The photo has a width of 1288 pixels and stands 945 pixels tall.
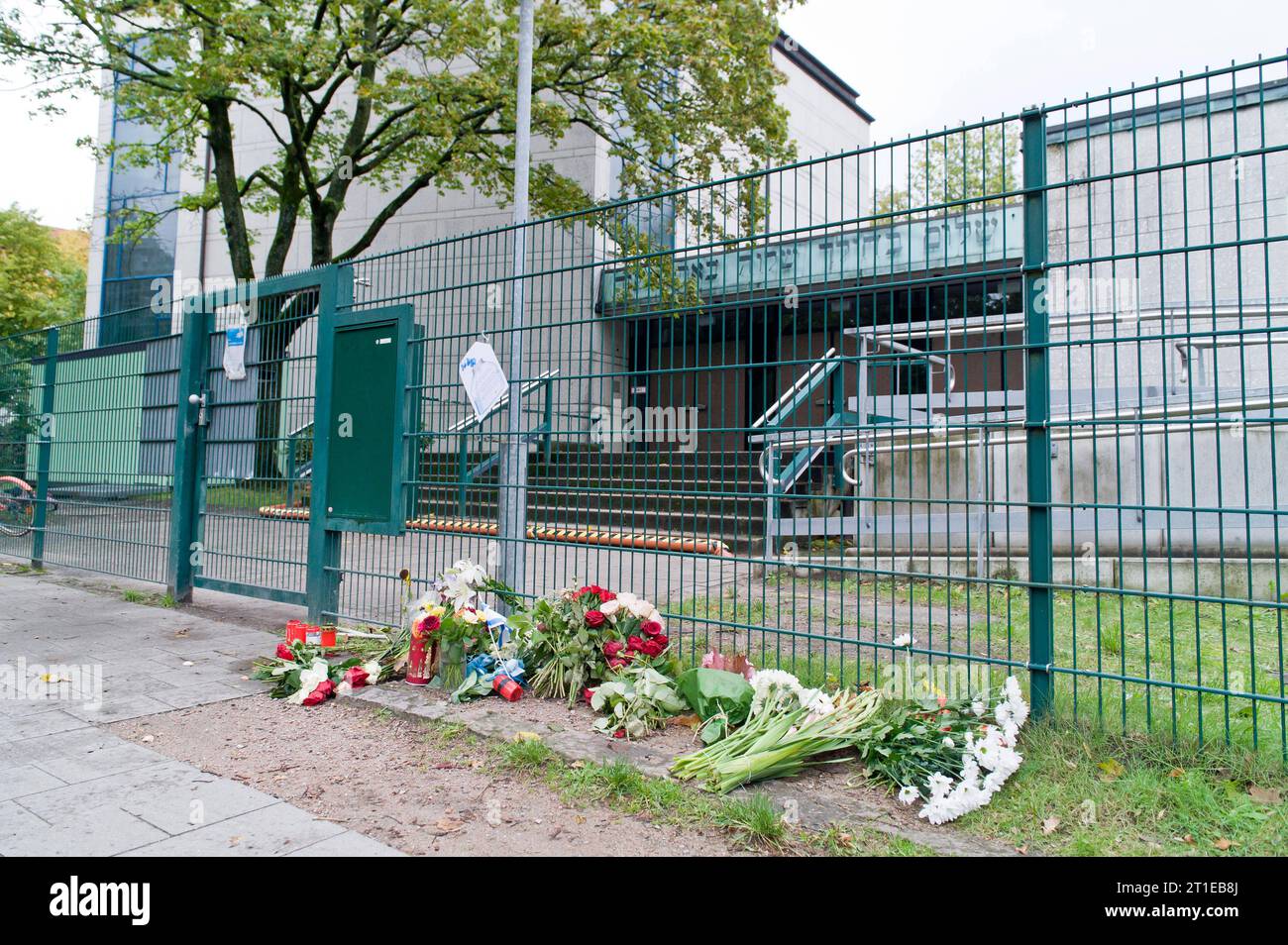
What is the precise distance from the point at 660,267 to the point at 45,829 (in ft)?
11.2

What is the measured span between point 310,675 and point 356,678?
9.2 inches

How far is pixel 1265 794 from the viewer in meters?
2.85

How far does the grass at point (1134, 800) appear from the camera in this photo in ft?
8.70

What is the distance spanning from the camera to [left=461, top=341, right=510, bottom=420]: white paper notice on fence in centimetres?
505

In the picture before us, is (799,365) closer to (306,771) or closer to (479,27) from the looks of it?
Answer: (306,771)

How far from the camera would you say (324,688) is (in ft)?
14.7

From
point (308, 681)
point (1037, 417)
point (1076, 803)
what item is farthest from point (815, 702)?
point (308, 681)

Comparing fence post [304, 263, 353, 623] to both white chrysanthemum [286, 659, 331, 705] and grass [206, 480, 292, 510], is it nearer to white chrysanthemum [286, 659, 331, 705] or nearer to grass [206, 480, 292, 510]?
grass [206, 480, 292, 510]

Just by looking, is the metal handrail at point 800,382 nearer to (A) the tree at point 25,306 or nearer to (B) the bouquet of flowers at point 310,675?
(B) the bouquet of flowers at point 310,675

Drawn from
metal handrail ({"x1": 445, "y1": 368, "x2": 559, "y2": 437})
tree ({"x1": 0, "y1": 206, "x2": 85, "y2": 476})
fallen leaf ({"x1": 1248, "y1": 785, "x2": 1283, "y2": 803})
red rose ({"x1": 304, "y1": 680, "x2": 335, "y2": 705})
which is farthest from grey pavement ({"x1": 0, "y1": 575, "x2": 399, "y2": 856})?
tree ({"x1": 0, "y1": 206, "x2": 85, "y2": 476})

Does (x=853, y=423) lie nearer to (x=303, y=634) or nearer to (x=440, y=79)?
(x=303, y=634)
